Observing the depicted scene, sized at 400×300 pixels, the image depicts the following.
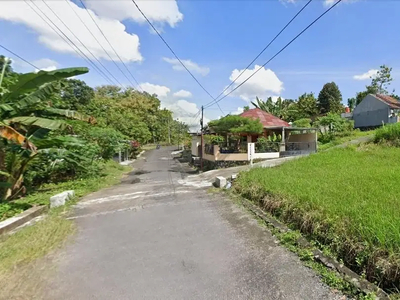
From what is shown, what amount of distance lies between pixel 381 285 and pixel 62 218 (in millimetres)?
6829

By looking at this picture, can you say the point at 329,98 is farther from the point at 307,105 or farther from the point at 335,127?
the point at 335,127

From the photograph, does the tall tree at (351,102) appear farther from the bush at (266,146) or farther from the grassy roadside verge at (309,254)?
the grassy roadside verge at (309,254)

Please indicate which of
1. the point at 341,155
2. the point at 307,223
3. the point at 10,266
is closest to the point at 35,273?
the point at 10,266

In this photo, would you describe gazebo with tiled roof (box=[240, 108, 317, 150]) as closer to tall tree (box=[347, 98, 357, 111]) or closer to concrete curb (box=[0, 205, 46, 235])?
concrete curb (box=[0, 205, 46, 235])

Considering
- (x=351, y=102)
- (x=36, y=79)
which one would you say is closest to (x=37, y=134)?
(x=36, y=79)

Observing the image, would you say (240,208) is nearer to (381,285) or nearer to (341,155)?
(381,285)

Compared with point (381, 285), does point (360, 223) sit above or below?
above

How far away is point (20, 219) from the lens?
6117mm

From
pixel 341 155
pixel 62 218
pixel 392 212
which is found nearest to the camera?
pixel 392 212

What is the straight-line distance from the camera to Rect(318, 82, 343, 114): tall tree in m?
41.0

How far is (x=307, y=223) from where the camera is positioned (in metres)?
4.34

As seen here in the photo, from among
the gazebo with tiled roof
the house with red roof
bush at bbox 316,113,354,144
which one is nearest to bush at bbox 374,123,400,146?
the house with red roof

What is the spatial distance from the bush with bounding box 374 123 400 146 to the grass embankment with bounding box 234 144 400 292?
4.45m

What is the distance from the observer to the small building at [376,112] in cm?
2569
